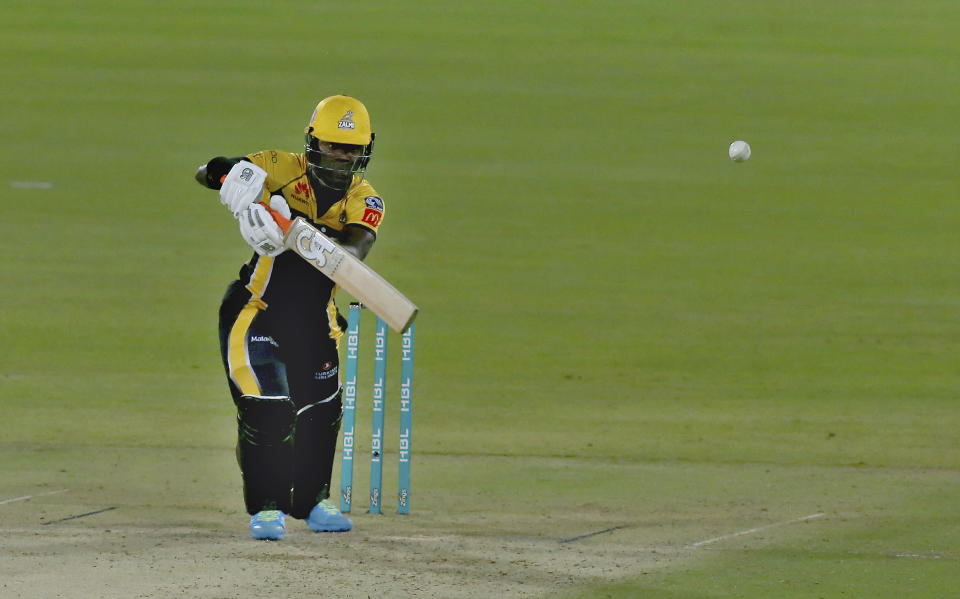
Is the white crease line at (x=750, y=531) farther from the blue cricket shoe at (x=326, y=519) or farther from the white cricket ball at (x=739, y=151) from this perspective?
the white cricket ball at (x=739, y=151)

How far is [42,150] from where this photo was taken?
1510 cm

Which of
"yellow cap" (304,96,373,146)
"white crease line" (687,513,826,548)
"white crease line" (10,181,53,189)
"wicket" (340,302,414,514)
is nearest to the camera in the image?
"yellow cap" (304,96,373,146)

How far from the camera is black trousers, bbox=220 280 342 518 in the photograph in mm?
5266

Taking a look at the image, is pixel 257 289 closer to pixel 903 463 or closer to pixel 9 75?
pixel 903 463

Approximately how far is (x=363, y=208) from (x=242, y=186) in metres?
0.50

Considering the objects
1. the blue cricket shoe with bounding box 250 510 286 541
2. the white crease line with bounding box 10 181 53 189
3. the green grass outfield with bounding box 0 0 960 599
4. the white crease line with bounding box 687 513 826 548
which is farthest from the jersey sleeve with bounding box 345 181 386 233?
the white crease line with bounding box 10 181 53 189

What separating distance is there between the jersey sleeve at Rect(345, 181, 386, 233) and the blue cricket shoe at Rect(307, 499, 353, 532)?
3.80 ft

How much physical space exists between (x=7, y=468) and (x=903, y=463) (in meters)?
4.81

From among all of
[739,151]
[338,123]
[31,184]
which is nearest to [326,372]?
[338,123]

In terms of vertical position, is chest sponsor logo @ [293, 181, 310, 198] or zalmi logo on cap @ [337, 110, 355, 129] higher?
zalmi logo on cap @ [337, 110, 355, 129]

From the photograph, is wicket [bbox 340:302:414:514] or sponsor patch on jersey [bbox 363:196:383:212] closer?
sponsor patch on jersey [bbox 363:196:383:212]

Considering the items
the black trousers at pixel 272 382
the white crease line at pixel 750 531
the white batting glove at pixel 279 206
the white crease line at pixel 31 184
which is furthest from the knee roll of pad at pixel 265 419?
the white crease line at pixel 31 184

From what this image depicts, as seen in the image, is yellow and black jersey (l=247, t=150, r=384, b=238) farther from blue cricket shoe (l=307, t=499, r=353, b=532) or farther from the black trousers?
blue cricket shoe (l=307, t=499, r=353, b=532)

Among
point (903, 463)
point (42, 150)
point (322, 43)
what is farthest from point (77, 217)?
point (903, 463)
